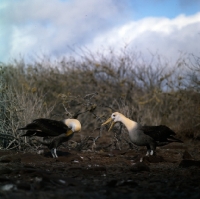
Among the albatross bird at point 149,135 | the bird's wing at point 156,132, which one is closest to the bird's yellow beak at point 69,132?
the albatross bird at point 149,135

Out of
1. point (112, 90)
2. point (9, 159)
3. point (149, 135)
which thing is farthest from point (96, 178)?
point (112, 90)

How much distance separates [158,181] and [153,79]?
14.4 m

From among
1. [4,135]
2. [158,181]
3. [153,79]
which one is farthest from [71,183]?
[153,79]

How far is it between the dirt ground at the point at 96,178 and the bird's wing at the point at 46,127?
19.1 inches

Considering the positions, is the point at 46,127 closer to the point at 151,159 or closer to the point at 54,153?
the point at 54,153

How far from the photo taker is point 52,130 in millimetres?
9141

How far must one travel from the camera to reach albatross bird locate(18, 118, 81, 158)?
A: 9023mm

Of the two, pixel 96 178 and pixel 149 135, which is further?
pixel 149 135

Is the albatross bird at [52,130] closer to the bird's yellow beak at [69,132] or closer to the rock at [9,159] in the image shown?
the bird's yellow beak at [69,132]

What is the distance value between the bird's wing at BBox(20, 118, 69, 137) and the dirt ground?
0.48 metres

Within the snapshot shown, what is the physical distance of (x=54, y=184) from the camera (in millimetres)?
5727

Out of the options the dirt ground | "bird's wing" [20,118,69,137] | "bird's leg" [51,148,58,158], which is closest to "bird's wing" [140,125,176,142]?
the dirt ground

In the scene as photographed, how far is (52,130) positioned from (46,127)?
0.14 metres

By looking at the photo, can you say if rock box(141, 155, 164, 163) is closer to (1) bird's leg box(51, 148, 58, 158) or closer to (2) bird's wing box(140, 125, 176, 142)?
(2) bird's wing box(140, 125, 176, 142)
